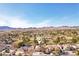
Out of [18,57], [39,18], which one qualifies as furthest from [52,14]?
[18,57]

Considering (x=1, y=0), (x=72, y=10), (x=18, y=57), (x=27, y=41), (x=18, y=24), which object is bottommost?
(x=18, y=57)

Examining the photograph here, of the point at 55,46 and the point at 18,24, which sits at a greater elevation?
the point at 18,24

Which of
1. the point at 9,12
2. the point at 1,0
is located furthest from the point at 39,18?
the point at 1,0

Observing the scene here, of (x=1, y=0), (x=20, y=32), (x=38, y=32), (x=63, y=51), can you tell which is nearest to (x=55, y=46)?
(x=63, y=51)

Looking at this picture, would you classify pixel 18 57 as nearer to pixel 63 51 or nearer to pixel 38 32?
pixel 38 32

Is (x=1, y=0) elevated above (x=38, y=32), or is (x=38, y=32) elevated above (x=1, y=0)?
(x=1, y=0)

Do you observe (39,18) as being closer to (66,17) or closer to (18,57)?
(66,17)

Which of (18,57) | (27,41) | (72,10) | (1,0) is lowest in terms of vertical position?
(18,57)
